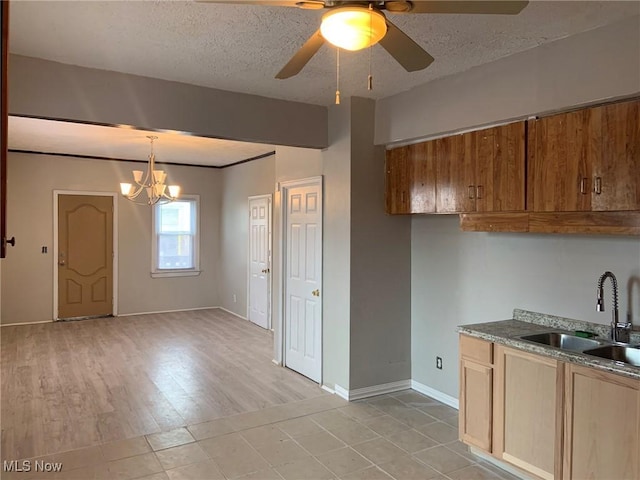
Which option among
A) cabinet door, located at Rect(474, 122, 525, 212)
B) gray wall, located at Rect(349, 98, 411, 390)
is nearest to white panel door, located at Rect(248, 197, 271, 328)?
gray wall, located at Rect(349, 98, 411, 390)

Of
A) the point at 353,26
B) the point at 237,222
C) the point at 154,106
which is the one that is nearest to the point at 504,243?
the point at 353,26

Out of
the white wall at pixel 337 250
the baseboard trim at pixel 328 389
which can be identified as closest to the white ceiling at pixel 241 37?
→ the white wall at pixel 337 250

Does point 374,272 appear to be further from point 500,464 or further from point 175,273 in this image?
point 175,273

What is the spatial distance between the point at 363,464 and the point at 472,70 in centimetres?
280

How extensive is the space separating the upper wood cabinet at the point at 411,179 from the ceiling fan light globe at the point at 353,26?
222 cm

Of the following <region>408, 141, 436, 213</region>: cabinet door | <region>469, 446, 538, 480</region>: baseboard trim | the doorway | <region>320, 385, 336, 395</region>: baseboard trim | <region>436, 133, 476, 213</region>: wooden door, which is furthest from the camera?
the doorway

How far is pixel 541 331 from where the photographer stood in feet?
10.4

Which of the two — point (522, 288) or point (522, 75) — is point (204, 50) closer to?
point (522, 75)

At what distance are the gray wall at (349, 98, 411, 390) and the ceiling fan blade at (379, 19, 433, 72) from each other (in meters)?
2.06

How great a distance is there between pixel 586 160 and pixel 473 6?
4.91ft

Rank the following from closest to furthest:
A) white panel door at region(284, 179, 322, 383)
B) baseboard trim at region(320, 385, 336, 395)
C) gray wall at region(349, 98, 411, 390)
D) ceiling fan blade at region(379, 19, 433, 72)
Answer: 1. ceiling fan blade at region(379, 19, 433, 72)
2. gray wall at region(349, 98, 411, 390)
3. baseboard trim at region(320, 385, 336, 395)
4. white panel door at region(284, 179, 322, 383)

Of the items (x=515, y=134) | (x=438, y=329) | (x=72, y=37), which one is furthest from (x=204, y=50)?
(x=438, y=329)

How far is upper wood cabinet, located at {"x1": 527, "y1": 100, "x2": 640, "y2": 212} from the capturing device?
2.55 metres

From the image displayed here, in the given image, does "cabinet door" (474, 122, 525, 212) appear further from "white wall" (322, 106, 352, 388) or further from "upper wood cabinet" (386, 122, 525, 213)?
"white wall" (322, 106, 352, 388)
